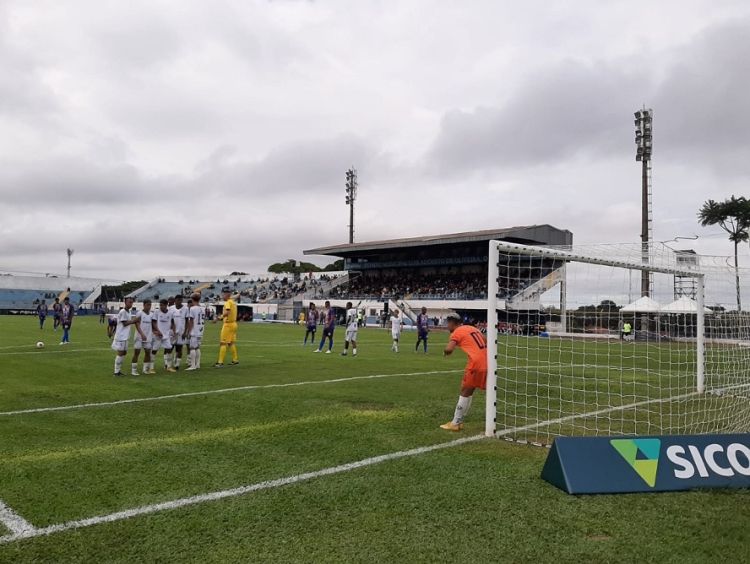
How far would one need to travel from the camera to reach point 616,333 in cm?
1515

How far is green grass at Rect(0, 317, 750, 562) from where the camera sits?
4.15 metres

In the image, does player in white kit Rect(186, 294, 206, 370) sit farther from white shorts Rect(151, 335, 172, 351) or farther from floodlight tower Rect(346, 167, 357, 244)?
floodlight tower Rect(346, 167, 357, 244)

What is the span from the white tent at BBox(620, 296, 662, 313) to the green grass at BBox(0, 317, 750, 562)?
627 centimetres

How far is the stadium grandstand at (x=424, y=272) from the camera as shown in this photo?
2055 inches

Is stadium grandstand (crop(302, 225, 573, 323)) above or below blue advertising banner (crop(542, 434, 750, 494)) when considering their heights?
above

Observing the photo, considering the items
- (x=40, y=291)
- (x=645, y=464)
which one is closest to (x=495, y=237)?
(x=645, y=464)

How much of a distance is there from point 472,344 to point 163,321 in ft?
28.4

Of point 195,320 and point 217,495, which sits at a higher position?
point 195,320

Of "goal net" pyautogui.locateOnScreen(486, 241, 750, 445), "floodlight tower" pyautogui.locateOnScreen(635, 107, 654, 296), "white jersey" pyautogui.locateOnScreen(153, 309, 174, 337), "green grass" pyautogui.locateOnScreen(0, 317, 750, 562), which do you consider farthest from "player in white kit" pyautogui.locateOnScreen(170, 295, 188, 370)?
"floodlight tower" pyautogui.locateOnScreen(635, 107, 654, 296)

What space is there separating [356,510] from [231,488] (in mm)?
1312

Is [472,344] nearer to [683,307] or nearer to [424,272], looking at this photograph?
[683,307]

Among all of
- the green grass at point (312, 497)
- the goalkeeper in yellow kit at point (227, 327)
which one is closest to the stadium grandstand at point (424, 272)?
the goalkeeper in yellow kit at point (227, 327)

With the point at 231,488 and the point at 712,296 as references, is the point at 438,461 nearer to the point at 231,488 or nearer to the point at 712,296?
the point at 231,488

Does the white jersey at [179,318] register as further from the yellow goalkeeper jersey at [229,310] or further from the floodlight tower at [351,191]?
the floodlight tower at [351,191]
